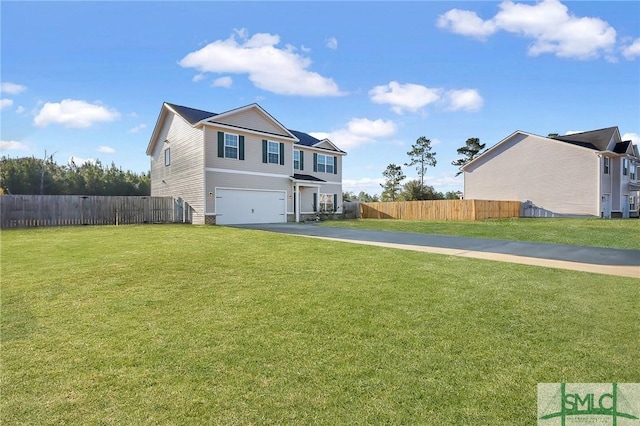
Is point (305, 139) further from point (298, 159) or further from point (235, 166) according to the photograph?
point (235, 166)

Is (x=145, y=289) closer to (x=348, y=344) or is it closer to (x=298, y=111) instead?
(x=348, y=344)

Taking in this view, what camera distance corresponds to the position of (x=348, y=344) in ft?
10.3

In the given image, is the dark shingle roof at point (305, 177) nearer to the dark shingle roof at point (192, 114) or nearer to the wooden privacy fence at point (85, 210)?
the dark shingle roof at point (192, 114)

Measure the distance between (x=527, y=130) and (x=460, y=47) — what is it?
61.6ft

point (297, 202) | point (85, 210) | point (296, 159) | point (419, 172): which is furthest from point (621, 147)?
point (85, 210)

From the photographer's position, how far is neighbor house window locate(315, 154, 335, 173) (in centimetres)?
2608

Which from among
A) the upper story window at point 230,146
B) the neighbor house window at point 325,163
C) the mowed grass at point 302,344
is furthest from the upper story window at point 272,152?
the mowed grass at point 302,344

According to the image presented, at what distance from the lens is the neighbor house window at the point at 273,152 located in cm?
2154

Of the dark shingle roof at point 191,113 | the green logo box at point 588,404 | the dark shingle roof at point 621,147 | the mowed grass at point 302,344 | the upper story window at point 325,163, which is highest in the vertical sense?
A: the dark shingle roof at point 191,113

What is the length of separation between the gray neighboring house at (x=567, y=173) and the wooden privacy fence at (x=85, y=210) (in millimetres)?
26964

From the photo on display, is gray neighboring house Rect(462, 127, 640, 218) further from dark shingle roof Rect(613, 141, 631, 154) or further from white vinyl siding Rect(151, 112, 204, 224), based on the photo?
white vinyl siding Rect(151, 112, 204, 224)

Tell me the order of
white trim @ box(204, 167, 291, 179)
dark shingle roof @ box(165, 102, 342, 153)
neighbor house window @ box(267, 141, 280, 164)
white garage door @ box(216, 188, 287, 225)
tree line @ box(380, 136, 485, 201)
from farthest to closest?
tree line @ box(380, 136, 485, 201) < neighbor house window @ box(267, 141, 280, 164) < dark shingle roof @ box(165, 102, 342, 153) < white garage door @ box(216, 188, 287, 225) < white trim @ box(204, 167, 291, 179)

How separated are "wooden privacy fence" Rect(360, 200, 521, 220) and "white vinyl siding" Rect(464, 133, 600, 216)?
199 cm

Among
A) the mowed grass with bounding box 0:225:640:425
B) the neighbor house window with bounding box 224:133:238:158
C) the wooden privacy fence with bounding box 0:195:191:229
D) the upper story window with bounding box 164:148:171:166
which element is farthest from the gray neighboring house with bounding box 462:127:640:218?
the upper story window with bounding box 164:148:171:166
